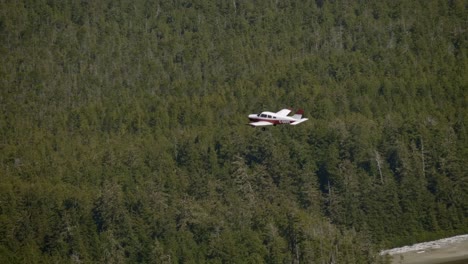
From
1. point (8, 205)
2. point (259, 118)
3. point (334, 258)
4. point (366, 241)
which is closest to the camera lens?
point (259, 118)

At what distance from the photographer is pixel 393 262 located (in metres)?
187

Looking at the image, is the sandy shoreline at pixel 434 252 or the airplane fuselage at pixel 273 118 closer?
the airplane fuselage at pixel 273 118

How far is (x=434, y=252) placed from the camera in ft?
632

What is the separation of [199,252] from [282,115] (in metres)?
53.6

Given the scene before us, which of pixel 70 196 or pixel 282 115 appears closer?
pixel 282 115

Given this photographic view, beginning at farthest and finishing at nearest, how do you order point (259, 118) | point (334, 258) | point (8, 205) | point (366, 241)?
point (8, 205) → point (366, 241) → point (334, 258) → point (259, 118)

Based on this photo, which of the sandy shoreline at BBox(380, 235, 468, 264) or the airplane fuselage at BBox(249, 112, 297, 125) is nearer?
the airplane fuselage at BBox(249, 112, 297, 125)

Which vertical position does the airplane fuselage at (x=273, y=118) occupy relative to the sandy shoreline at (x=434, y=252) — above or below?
above

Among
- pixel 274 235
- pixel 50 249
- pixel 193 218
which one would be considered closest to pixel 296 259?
pixel 274 235

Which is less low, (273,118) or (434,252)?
(273,118)

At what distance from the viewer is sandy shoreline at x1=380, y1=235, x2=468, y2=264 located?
18700 cm

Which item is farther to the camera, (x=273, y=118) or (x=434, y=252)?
(x=434, y=252)

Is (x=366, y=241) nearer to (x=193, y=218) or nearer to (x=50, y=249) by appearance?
(x=193, y=218)

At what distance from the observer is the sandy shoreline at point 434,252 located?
614 feet
